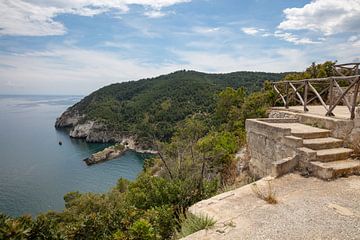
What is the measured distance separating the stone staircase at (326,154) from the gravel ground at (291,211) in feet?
0.59

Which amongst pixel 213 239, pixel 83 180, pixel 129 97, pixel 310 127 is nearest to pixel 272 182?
pixel 213 239

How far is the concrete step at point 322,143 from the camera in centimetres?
570

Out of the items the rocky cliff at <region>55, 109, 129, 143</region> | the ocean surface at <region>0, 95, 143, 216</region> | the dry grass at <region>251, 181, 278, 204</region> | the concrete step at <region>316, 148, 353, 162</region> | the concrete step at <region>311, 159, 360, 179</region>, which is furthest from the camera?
the rocky cliff at <region>55, 109, 129, 143</region>

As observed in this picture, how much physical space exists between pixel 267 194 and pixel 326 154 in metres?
1.84

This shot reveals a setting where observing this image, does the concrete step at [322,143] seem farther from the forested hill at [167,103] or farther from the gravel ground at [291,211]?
the forested hill at [167,103]

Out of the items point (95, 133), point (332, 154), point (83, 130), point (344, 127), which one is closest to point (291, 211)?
→ point (332, 154)

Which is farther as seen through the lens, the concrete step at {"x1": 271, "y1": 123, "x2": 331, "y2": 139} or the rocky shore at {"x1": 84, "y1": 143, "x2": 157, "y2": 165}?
the rocky shore at {"x1": 84, "y1": 143, "x2": 157, "y2": 165}

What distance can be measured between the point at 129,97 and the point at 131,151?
50951mm

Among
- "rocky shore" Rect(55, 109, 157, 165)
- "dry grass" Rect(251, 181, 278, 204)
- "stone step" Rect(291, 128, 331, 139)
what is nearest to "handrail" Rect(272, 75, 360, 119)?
"stone step" Rect(291, 128, 331, 139)

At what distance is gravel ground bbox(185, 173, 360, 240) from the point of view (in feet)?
10.8

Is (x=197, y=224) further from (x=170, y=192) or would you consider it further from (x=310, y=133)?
(x=170, y=192)

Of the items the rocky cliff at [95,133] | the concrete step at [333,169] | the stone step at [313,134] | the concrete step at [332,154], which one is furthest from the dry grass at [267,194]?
the rocky cliff at [95,133]

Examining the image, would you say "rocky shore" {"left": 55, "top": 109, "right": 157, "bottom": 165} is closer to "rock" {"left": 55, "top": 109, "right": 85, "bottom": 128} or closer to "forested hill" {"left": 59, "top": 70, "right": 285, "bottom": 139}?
"forested hill" {"left": 59, "top": 70, "right": 285, "bottom": 139}

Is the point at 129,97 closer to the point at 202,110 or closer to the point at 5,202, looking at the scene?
the point at 202,110
